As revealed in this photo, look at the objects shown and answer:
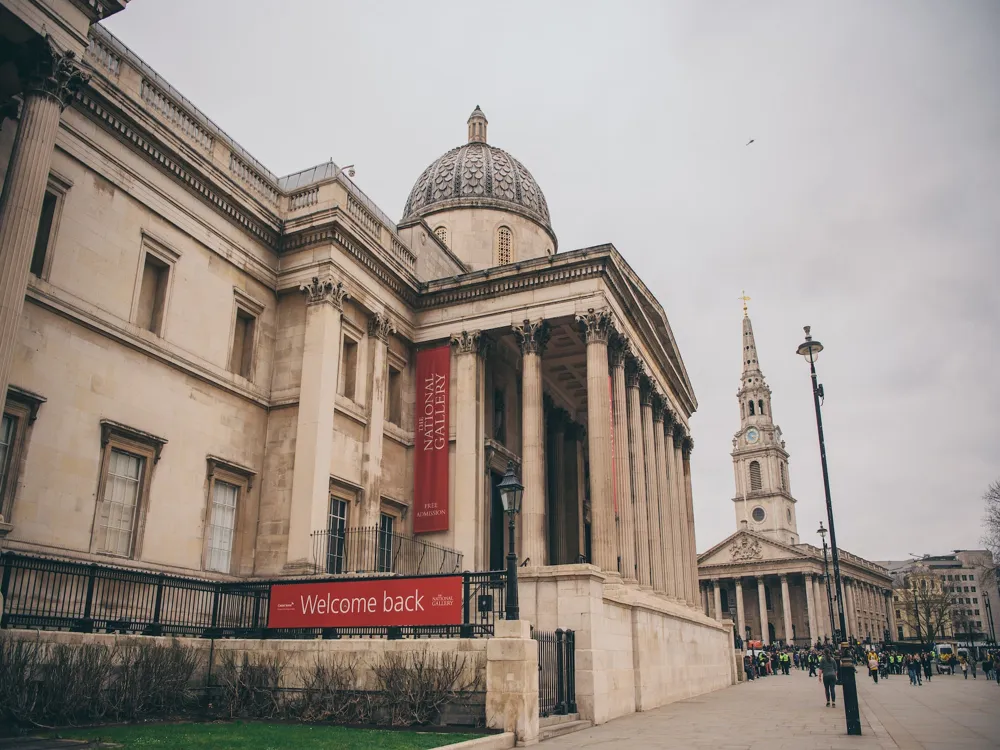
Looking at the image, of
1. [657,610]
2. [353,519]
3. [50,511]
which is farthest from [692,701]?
[50,511]

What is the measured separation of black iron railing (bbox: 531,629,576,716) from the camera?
1630 cm

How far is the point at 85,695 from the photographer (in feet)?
40.5

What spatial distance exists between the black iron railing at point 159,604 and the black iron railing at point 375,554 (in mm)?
3719

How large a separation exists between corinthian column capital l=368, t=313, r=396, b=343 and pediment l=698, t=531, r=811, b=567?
273 ft

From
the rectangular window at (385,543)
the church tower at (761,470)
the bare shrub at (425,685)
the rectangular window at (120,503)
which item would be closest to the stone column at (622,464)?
the rectangular window at (385,543)

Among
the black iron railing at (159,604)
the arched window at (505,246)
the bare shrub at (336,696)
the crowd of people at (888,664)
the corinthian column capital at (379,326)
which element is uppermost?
the arched window at (505,246)

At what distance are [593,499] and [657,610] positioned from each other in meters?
4.17

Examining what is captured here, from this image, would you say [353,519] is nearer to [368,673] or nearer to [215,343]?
[215,343]

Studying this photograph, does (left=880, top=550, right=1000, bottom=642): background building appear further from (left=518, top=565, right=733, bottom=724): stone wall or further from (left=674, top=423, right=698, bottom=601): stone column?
(left=518, top=565, right=733, bottom=724): stone wall

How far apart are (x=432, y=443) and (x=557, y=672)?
11354mm

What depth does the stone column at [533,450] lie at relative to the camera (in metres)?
24.4

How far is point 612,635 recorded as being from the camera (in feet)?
63.4

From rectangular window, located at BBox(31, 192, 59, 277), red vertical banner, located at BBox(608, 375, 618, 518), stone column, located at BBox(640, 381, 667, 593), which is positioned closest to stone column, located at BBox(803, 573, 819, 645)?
stone column, located at BBox(640, 381, 667, 593)

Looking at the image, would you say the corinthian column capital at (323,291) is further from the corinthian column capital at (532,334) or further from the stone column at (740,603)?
the stone column at (740,603)
